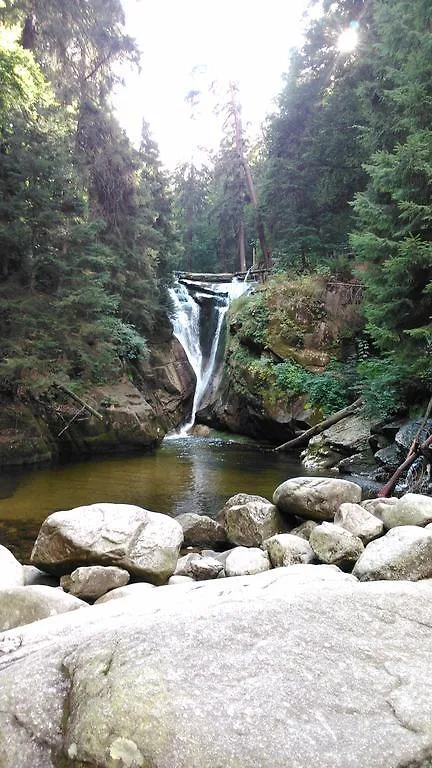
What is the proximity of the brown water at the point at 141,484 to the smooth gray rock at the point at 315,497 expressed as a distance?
142cm

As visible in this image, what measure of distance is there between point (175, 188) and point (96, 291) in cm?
2781

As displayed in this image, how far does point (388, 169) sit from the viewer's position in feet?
26.3

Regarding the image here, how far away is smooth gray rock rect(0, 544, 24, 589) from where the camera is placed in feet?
12.2

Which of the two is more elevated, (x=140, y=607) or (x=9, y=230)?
(x=9, y=230)

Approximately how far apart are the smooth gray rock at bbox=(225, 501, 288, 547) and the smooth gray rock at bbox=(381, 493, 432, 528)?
4.28 feet

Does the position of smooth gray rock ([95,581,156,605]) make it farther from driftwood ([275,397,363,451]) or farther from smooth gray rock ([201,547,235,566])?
driftwood ([275,397,363,451])

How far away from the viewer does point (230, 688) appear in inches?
63.2

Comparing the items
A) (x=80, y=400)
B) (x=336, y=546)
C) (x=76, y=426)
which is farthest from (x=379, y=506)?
(x=76, y=426)

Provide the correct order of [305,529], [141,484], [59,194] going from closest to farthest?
[305,529]
[141,484]
[59,194]

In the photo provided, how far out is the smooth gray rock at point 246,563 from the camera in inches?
164

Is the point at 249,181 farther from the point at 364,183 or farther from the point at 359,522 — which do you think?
the point at 359,522

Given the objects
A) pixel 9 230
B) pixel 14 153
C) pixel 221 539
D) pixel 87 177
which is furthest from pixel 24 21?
pixel 221 539

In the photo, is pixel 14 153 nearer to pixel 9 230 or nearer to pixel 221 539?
pixel 9 230

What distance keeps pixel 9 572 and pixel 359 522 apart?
133 inches
